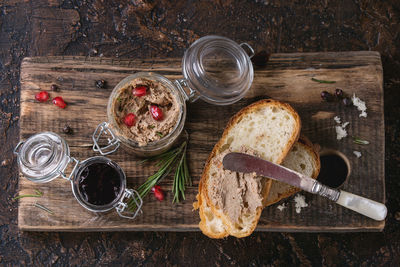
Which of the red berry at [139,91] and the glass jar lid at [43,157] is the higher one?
the red berry at [139,91]

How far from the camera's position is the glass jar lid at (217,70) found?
6.64 ft

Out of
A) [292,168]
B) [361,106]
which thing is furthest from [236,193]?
[361,106]

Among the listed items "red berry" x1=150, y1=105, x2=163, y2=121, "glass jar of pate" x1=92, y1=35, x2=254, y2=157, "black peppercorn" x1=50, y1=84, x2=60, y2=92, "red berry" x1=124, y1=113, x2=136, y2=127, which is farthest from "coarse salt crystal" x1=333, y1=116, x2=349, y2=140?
"black peppercorn" x1=50, y1=84, x2=60, y2=92

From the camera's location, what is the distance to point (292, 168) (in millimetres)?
2145

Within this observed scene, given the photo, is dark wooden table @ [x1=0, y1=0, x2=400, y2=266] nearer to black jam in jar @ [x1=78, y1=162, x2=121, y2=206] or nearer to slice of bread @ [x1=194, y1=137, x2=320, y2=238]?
slice of bread @ [x1=194, y1=137, x2=320, y2=238]

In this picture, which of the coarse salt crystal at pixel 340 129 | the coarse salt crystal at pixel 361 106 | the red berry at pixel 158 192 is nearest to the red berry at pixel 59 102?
the red berry at pixel 158 192

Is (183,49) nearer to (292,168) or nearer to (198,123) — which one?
(198,123)

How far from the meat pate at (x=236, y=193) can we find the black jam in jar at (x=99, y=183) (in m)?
0.48

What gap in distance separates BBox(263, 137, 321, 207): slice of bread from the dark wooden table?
386mm

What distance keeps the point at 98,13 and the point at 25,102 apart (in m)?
0.73

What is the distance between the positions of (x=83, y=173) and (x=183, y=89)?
68 centimetres

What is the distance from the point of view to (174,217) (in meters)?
2.17

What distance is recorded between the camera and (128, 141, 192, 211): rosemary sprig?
2.14 m

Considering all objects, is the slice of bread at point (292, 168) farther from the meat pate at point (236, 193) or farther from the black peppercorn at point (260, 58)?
the black peppercorn at point (260, 58)
